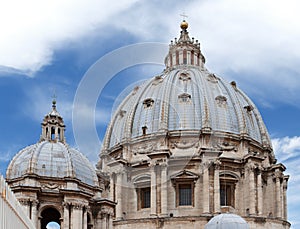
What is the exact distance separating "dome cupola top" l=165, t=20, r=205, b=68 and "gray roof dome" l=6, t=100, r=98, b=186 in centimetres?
4546

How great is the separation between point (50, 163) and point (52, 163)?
0.13 meters

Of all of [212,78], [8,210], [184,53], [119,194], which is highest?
[184,53]

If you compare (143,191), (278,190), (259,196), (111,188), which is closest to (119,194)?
(111,188)

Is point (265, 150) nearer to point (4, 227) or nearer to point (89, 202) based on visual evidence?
point (89, 202)

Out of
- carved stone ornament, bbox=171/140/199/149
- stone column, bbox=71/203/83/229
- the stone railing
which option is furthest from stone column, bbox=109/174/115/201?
the stone railing

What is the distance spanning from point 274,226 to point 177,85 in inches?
851

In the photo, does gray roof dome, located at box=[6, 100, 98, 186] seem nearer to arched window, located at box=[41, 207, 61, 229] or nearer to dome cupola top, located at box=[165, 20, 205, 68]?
arched window, located at box=[41, 207, 61, 229]

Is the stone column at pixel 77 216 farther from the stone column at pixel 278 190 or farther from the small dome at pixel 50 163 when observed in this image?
the stone column at pixel 278 190

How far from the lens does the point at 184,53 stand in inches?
3524

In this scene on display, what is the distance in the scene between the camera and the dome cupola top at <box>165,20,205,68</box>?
8938 cm

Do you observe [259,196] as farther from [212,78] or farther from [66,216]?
[66,216]

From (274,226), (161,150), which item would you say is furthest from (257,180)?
(161,150)

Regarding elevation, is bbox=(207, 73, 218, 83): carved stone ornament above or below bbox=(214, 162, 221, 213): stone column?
above

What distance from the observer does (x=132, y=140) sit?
77.4m
